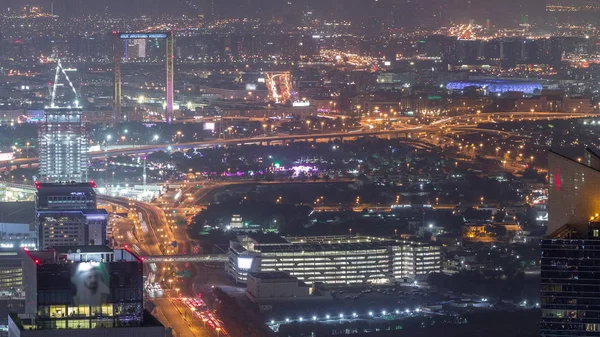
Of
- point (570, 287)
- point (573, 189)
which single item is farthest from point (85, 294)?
point (573, 189)

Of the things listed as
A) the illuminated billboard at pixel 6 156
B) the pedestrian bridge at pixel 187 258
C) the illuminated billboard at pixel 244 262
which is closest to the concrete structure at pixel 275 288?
the illuminated billboard at pixel 244 262

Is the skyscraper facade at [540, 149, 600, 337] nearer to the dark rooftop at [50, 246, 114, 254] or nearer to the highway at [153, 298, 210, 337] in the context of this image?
the dark rooftop at [50, 246, 114, 254]

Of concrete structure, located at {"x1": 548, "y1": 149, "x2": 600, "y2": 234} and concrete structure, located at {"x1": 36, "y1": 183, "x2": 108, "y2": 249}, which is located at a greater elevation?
concrete structure, located at {"x1": 548, "y1": 149, "x2": 600, "y2": 234}

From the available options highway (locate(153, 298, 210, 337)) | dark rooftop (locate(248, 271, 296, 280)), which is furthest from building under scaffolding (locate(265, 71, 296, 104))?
highway (locate(153, 298, 210, 337))

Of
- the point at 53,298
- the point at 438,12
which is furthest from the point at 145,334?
the point at 438,12

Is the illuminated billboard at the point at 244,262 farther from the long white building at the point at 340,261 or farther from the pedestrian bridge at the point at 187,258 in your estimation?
the pedestrian bridge at the point at 187,258

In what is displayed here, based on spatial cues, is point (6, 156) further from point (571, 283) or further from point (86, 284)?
point (86, 284)

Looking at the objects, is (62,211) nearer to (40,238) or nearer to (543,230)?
(40,238)
